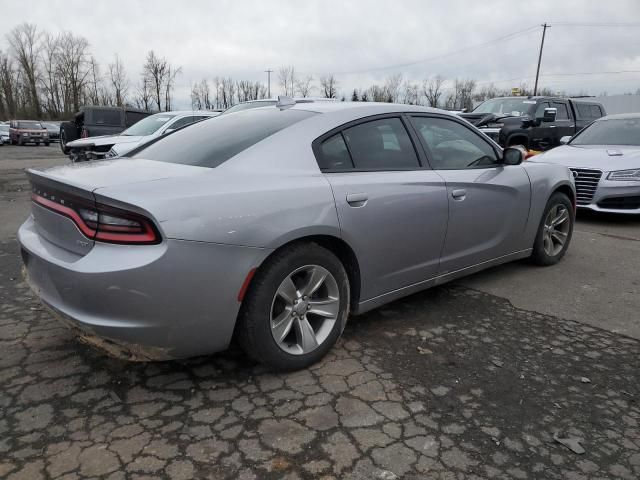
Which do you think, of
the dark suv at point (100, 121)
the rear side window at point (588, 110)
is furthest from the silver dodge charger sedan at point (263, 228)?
the dark suv at point (100, 121)

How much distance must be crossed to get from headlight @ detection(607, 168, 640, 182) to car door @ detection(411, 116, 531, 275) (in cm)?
341

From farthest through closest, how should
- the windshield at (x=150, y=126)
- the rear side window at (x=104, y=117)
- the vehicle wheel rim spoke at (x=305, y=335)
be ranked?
the rear side window at (x=104, y=117), the windshield at (x=150, y=126), the vehicle wheel rim spoke at (x=305, y=335)

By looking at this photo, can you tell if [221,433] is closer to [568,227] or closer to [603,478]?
[603,478]

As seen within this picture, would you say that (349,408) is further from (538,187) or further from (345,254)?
(538,187)

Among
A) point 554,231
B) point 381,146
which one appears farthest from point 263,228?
point 554,231

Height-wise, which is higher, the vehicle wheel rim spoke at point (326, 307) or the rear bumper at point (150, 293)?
the rear bumper at point (150, 293)

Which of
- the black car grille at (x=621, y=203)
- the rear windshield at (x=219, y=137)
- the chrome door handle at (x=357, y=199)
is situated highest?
the rear windshield at (x=219, y=137)

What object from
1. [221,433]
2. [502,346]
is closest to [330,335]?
[221,433]

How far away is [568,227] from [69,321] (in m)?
4.59

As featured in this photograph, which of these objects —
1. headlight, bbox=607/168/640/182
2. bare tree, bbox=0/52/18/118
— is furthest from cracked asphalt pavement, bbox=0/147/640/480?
bare tree, bbox=0/52/18/118

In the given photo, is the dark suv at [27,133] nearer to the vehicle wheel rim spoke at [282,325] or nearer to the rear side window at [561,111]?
the rear side window at [561,111]

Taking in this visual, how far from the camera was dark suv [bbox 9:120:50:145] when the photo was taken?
30.2 meters

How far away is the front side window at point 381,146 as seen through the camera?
312cm

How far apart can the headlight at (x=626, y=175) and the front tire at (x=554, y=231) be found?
2.42 meters
